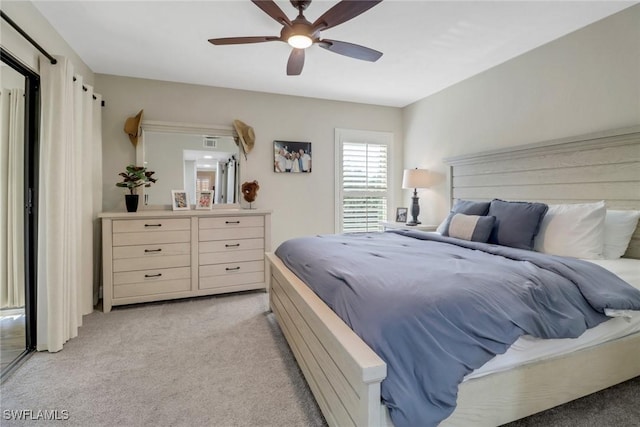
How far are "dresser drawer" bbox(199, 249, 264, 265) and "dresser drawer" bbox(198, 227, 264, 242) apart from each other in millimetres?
162

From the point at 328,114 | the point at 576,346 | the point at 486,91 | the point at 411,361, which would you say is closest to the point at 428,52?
the point at 486,91

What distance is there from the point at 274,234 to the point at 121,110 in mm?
2205

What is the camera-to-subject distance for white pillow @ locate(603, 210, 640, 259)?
205 cm

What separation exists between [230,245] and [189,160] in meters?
1.14

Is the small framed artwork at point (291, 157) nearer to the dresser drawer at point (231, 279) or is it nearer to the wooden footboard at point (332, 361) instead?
the dresser drawer at point (231, 279)

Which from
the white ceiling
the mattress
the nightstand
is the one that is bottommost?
the mattress

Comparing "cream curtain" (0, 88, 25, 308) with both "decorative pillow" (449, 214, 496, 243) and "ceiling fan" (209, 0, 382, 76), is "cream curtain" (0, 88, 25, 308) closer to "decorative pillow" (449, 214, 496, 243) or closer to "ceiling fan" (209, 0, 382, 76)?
"ceiling fan" (209, 0, 382, 76)

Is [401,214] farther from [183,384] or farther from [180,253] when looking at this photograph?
[183,384]

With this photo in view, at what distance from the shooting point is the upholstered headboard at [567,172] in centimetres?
214

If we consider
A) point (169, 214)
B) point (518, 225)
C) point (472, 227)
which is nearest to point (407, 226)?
point (472, 227)

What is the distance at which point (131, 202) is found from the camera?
3203mm

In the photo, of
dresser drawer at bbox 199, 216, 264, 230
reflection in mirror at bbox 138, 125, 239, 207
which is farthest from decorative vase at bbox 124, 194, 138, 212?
dresser drawer at bbox 199, 216, 264, 230

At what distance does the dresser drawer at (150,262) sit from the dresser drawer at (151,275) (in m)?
0.04

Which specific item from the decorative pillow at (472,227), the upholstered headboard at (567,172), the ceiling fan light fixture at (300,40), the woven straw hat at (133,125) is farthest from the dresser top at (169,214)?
the upholstered headboard at (567,172)
